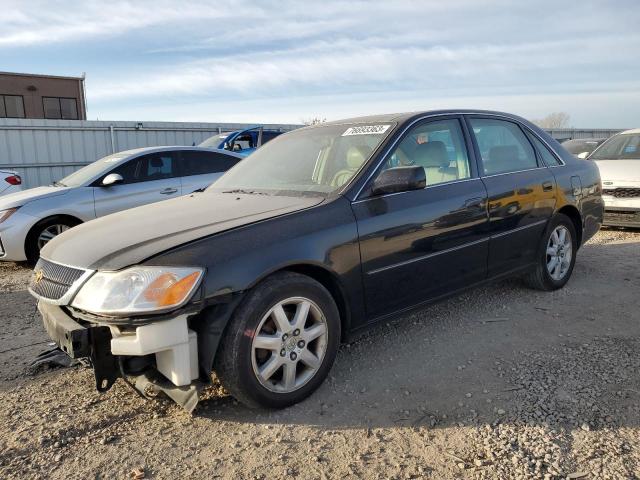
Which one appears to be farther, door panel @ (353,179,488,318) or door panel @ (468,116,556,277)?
door panel @ (468,116,556,277)

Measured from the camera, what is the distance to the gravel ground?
242 cm

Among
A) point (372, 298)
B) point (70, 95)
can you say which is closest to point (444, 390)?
point (372, 298)

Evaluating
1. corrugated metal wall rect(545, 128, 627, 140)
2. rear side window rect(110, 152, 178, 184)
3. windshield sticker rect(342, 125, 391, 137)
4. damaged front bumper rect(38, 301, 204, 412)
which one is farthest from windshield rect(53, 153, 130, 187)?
corrugated metal wall rect(545, 128, 627, 140)

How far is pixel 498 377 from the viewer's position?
3207mm

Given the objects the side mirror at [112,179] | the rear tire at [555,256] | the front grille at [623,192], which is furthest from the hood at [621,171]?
the side mirror at [112,179]

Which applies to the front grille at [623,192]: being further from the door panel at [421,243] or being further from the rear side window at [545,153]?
the door panel at [421,243]

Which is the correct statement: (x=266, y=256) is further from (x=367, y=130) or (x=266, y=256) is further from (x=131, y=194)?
(x=131, y=194)

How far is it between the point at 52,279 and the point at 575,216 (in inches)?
173

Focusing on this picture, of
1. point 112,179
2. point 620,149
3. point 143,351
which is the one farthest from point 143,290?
point 620,149

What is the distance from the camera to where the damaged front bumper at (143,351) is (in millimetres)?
2504

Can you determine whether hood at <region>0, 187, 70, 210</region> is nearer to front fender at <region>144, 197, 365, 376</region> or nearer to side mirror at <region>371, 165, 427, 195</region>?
front fender at <region>144, 197, 365, 376</region>

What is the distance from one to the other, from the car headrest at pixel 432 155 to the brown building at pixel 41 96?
3434cm

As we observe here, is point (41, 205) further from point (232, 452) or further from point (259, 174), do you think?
point (232, 452)

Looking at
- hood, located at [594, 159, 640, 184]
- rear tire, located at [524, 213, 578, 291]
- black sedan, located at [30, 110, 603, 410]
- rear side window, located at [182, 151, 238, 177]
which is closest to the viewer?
black sedan, located at [30, 110, 603, 410]
